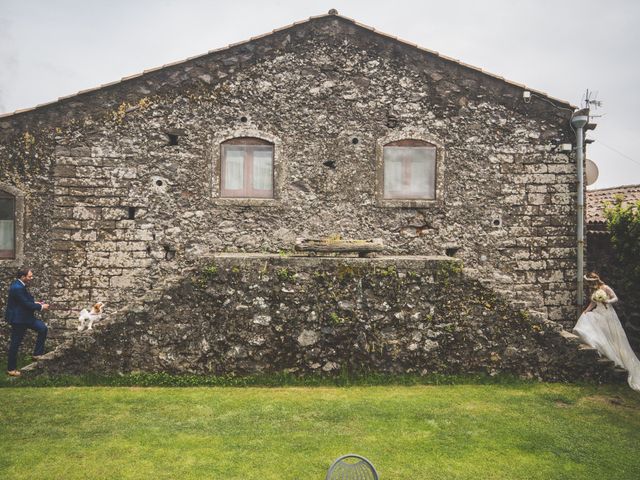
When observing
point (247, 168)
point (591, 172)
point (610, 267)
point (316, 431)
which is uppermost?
point (591, 172)

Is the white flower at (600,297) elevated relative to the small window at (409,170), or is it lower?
lower

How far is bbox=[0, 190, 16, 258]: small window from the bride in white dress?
10.9 m

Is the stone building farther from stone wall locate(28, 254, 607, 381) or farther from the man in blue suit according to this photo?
stone wall locate(28, 254, 607, 381)

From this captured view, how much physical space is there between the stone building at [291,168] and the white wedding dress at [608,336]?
4.28 feet

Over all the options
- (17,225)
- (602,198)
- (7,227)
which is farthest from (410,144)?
(7,227)

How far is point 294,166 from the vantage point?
30.8 ft

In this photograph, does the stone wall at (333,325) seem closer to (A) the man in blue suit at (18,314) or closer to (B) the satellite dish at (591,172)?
(A) the man in blue suit at (18,314)

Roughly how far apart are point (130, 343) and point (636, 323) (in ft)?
32.1

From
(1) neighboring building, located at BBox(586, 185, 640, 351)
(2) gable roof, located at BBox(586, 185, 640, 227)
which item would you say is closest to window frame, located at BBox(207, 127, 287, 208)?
(1) neighboring building, located at BBox(586, 185, 640, 351)

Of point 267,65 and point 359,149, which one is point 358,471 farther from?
point 267,65

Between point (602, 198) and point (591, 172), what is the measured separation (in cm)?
433

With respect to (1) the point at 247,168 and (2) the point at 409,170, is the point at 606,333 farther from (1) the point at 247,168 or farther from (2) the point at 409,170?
(1) the point at 247,168

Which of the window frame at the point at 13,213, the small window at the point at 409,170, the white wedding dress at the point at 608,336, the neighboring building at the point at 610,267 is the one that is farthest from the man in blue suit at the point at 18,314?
the neighboring building at the point at 610,267

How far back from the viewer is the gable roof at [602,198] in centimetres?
1104
